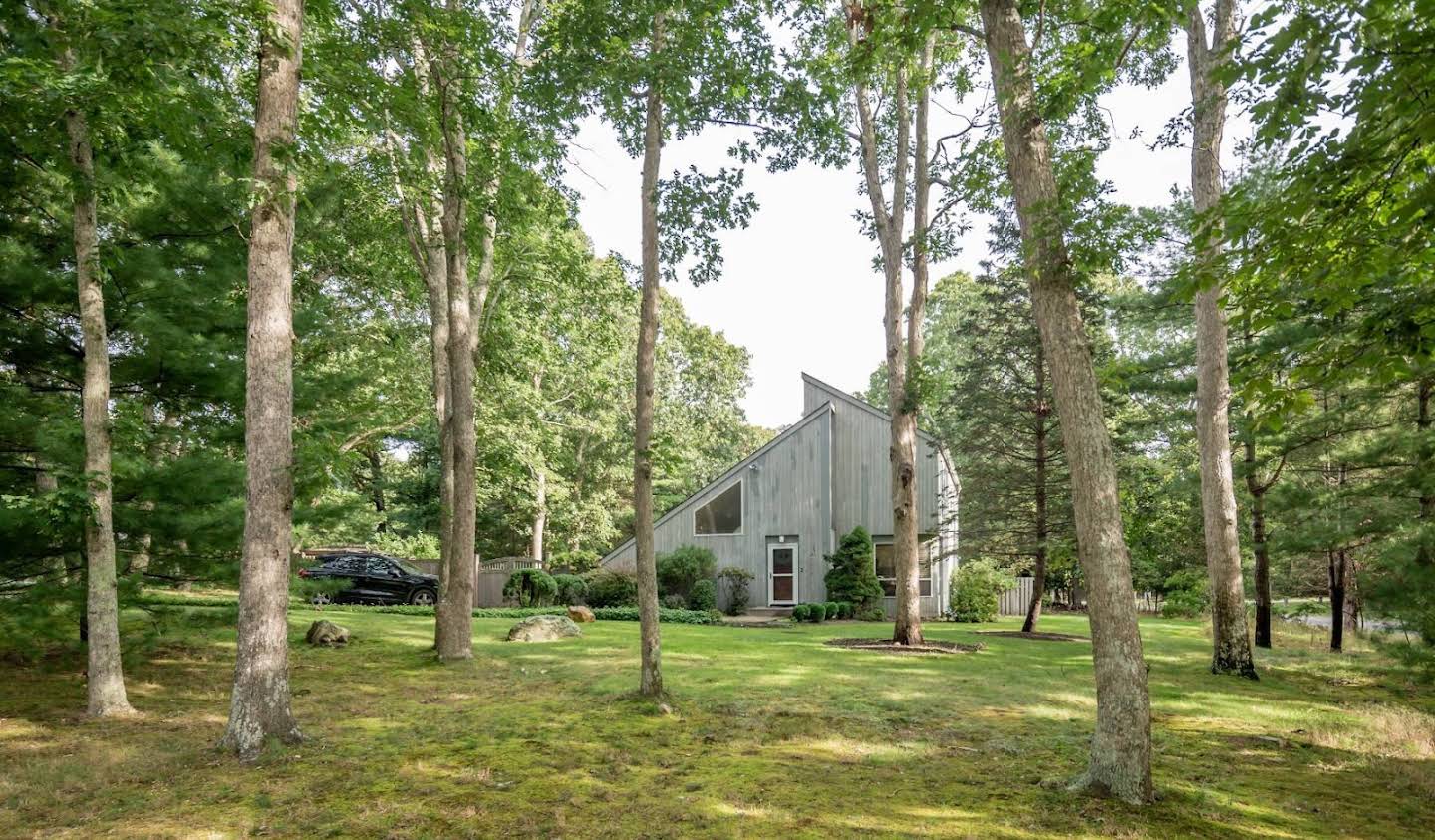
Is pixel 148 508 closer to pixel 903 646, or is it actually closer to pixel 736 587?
pixel 903 646

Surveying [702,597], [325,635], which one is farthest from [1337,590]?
[325,635]

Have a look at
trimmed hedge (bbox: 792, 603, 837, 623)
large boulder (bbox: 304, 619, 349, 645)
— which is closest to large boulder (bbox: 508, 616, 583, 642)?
large boulder (bbox: 304, 619, 349, 645)

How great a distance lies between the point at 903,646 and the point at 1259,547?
650 cm

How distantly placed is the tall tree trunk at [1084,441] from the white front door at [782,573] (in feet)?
66.2

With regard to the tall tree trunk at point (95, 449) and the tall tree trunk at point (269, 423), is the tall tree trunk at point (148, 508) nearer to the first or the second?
the tall tree trunk at point (95, 449)

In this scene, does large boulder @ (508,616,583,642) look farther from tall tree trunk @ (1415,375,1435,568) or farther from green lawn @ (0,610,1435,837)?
tall tree trunk @ (1415,375,1435,568)

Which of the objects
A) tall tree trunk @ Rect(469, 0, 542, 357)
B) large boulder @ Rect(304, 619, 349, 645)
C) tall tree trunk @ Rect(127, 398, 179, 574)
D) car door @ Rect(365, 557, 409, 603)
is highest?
tall tree trunk @ Rect(469, 0, 542, 357)

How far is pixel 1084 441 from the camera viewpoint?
5.80 m

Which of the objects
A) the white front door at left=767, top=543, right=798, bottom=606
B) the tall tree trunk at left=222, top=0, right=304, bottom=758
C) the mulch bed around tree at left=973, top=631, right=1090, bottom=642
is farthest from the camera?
the white front door at left=767, top=543, right=798, bottom=606

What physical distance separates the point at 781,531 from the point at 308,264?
16149 mm

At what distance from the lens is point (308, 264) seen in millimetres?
20438

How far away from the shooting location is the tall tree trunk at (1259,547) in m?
14.2

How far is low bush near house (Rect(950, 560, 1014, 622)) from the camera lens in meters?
24.9

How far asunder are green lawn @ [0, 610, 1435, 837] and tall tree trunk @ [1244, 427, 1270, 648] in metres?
3.12
